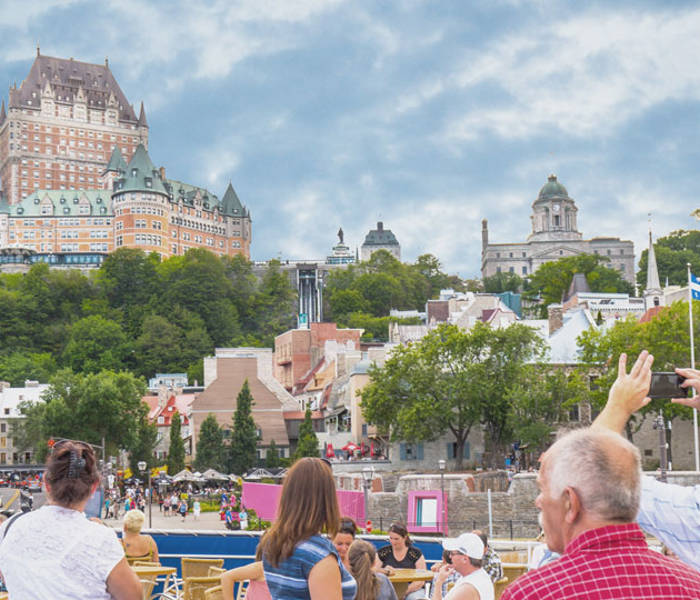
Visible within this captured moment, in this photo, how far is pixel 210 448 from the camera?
211 ft

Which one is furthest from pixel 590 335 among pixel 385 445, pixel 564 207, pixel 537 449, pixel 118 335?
pixel 564 207

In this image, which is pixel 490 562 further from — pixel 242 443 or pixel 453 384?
pixel 242 443

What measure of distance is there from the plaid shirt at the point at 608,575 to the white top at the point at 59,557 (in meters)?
2.46

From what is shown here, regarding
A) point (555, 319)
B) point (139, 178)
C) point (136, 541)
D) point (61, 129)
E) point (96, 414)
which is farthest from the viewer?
point (61, 129)

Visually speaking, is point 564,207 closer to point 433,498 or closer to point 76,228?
point 76,228

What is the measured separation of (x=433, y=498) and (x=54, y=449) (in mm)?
33936

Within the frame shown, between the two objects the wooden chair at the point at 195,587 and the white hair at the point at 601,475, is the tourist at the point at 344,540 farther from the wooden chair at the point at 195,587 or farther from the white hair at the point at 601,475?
the white hair at the point at 601,475

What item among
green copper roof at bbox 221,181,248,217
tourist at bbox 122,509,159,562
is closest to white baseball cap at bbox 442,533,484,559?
tourist at bbox 122,509,159,562

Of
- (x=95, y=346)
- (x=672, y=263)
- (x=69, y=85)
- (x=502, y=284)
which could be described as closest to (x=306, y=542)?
(x=95, y=346)

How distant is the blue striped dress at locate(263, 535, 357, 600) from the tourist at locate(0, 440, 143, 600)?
2.34ft

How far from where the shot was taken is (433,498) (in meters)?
38.3

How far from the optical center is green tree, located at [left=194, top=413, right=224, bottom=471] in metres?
63.8

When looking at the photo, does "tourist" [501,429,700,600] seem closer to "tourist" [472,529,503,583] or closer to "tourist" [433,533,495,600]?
"tourist" [433,533,495,600]

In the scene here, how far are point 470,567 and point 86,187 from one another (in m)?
182
